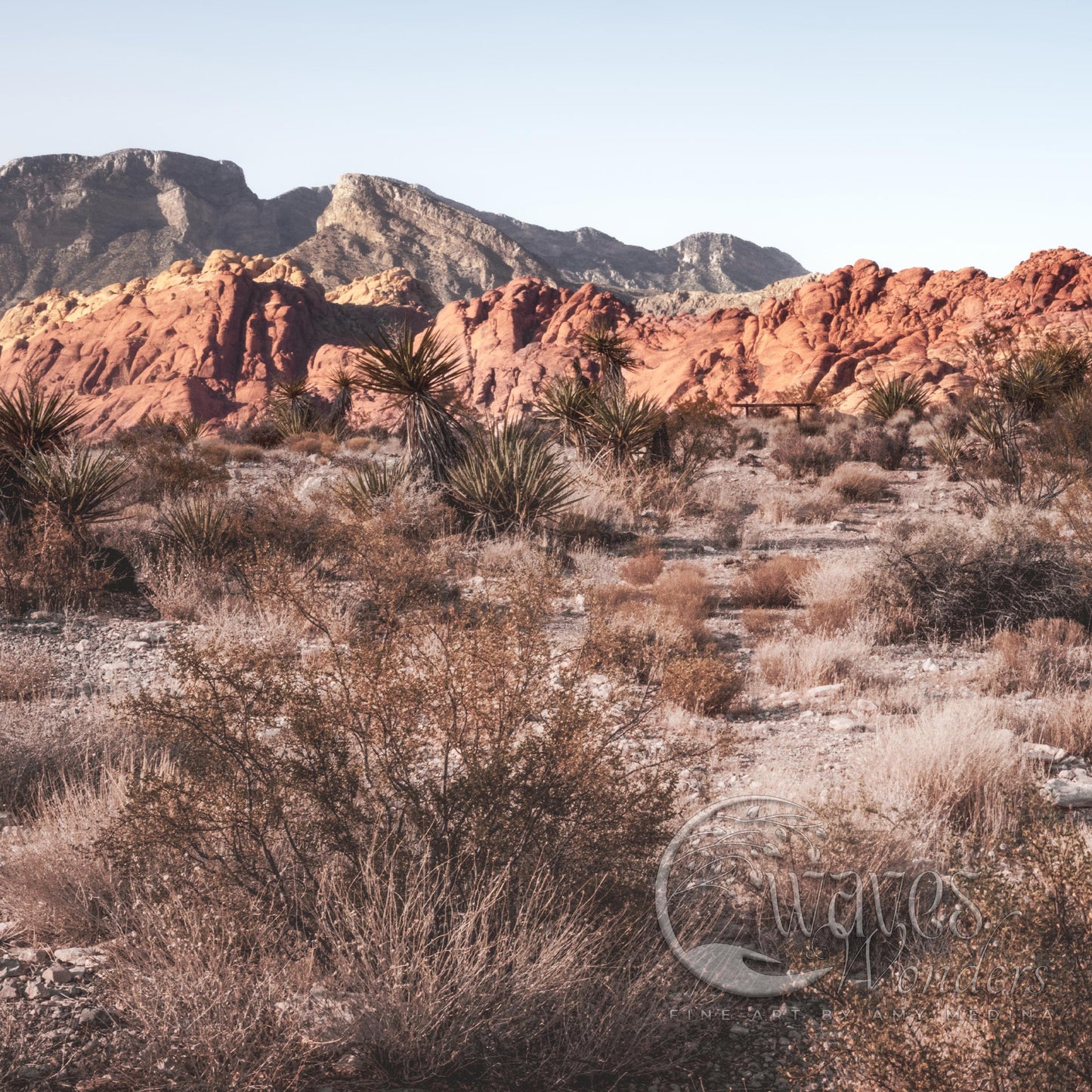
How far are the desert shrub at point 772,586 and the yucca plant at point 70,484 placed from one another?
729 centimetres

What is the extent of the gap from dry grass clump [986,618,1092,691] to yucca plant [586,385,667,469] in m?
8.31

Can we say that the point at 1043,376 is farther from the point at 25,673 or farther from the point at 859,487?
the point at 25,673

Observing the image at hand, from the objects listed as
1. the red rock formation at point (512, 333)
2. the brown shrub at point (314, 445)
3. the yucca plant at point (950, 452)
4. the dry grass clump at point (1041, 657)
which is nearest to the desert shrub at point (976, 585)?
the dry grass clump at point (1041, 657)

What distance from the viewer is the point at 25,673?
18.9 feet

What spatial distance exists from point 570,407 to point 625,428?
1.56 meters

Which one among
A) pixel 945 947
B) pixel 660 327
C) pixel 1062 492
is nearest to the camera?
pixel 945 947

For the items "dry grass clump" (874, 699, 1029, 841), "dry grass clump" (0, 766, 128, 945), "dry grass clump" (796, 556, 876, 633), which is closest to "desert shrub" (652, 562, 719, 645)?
"dry grass clump" (796, 556, 876, 633)

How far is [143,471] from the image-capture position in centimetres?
1295

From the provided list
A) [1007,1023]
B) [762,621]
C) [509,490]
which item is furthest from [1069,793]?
[509,490]

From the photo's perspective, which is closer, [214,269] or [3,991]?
[3,991]

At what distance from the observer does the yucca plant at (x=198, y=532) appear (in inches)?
352

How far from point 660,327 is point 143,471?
41.2 metres

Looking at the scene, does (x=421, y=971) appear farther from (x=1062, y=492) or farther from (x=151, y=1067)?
(x=1062, y=492)

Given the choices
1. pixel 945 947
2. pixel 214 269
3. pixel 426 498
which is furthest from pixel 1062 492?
pixel 214 269
